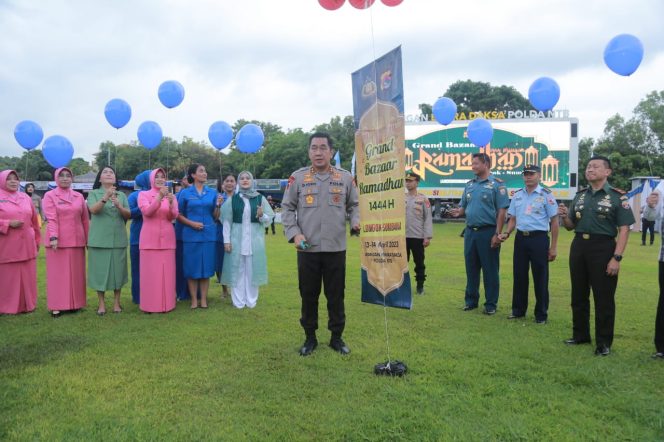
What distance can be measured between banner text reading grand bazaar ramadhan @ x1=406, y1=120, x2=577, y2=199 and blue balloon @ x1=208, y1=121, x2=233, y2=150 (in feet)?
64.1

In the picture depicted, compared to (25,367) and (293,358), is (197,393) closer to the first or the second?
(293,358)

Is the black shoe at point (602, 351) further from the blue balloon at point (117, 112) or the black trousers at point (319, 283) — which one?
the blue balloon at point (117, 112)

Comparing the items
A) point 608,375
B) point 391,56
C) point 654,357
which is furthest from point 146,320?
point 654,357

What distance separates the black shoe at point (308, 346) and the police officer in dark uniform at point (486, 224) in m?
2.63

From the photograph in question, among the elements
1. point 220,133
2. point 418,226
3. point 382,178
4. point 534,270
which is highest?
point 220,133

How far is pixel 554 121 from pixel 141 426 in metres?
28.6

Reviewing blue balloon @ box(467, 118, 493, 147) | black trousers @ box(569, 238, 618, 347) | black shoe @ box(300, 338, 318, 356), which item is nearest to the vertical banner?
black shoe @ box(300, 338, 318, 356)

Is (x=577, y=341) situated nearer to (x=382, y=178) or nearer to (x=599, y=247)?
(x=599, y=247)

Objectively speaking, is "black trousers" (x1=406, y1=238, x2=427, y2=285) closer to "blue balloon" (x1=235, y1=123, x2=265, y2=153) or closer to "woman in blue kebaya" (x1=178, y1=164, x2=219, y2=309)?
"woman in blue kebaya" (x1=178, y1=164, x2=219, y2=309)

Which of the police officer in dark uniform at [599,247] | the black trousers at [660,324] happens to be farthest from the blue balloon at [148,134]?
the black trousers at [660,324]

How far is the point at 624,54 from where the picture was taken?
7.84 metres

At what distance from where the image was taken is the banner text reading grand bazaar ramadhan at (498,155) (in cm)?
2684

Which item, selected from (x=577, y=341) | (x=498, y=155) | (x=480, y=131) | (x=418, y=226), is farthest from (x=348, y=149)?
(x=577, y=341)

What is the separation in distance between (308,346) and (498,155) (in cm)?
2578
